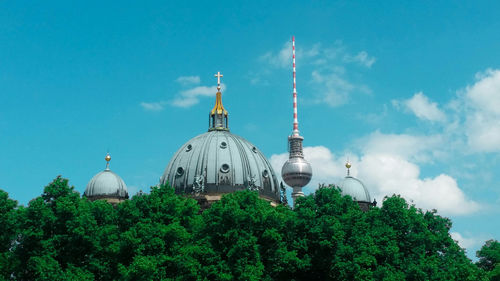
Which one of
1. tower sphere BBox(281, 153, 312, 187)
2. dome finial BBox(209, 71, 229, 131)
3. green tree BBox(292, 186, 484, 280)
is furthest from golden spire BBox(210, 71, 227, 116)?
green tree BBox(292, 186, 484, 280)

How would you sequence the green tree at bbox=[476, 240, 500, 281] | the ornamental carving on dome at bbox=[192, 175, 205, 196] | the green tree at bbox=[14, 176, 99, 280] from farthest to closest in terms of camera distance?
the ornamental carving on dome at bbox=[192, 175, 205, 196] < the green tree at bbox=[476, 240, 500, 281] < the green tree at bbox=[14, 176, 99, 280]

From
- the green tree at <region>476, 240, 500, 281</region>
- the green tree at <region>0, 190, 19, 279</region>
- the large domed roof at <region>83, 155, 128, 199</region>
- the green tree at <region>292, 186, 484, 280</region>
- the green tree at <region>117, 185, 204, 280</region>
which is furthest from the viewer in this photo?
the large domed roof at <region>83, 155, 128, 199</region>

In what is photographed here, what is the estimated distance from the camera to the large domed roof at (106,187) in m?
112

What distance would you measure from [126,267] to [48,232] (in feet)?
28.5

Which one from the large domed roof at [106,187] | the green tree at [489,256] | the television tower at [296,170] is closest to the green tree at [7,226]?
the large domed roof at [106,187]

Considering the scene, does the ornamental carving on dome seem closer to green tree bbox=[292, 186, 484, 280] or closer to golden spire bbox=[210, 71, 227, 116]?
golden spire bbox=[210, 71, 227, 116]

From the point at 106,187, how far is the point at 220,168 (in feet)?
65.1

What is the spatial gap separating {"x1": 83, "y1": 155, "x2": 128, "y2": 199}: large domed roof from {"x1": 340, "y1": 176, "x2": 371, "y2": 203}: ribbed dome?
117 ft

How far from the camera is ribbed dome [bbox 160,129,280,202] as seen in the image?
104750 mm

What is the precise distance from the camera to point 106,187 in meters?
113

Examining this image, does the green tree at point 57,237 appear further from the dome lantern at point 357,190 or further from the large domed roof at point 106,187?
the dome lantern at point 357,190

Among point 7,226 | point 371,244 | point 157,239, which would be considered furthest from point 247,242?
point 7,226

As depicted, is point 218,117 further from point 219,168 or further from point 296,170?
point 296,170

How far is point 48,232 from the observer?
62.2 metres
